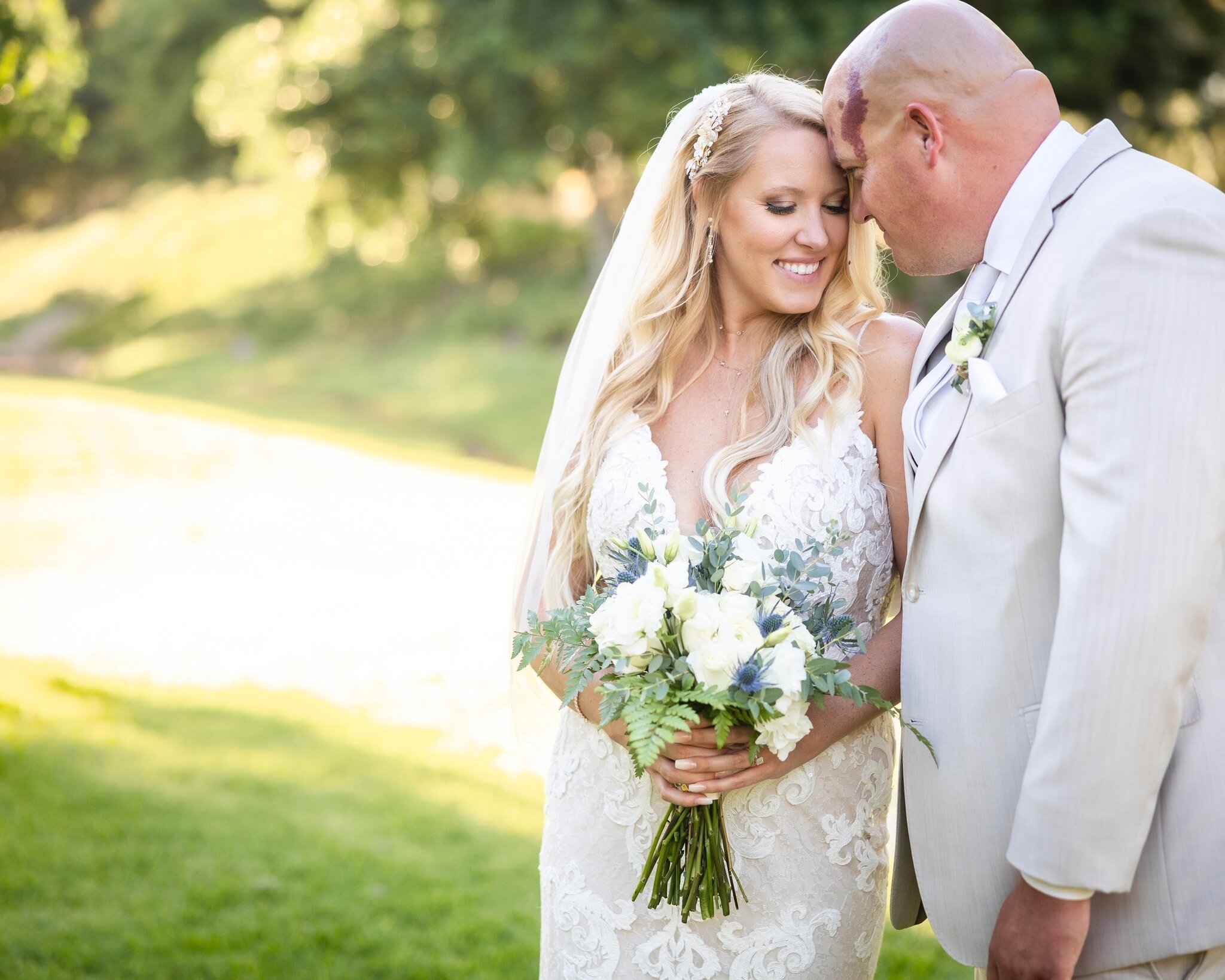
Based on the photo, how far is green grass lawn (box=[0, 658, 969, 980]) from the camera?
482 cm

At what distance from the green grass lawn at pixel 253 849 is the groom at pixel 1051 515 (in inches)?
104

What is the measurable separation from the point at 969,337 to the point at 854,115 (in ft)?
2.06

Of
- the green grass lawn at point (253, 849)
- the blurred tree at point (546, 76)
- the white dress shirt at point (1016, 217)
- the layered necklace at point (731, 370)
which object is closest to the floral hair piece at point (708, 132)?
the layered necklace at point (731, 370)

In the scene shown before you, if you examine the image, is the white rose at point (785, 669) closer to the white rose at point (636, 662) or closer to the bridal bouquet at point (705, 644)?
the bridal bouquet at point (705, 644)

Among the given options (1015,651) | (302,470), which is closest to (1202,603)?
(1015,651)

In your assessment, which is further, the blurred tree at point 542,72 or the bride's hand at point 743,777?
the blurred tree at point 542,72

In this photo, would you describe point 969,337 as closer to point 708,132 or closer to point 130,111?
point 708,132

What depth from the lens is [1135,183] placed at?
2.09 metres

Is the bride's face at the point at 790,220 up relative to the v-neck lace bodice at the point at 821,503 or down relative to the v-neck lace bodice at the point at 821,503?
up

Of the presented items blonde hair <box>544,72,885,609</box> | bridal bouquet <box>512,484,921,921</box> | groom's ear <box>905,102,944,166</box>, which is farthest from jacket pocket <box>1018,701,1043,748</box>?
groom's ear <box>905,102,944,166</box>

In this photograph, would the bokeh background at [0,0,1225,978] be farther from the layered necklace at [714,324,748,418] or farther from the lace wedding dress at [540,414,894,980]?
the lace wedding dress at [540,414,894,980]

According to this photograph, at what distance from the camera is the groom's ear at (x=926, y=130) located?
7.79 ft

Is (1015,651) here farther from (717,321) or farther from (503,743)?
(503,743)

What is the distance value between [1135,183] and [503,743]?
6396mm
